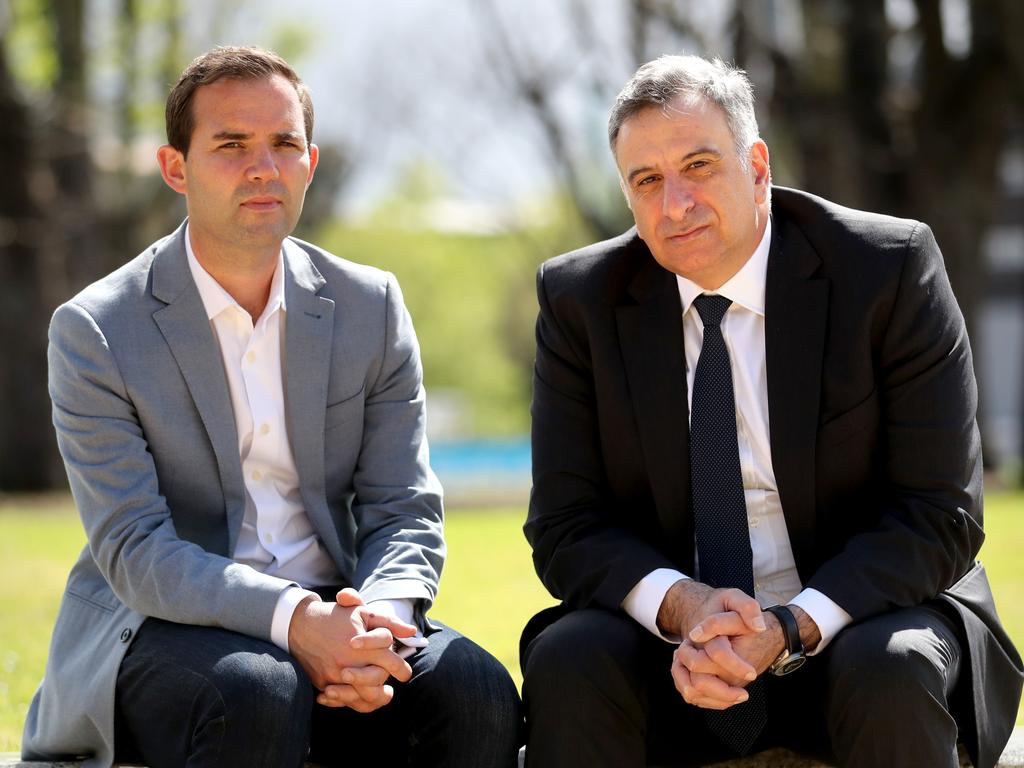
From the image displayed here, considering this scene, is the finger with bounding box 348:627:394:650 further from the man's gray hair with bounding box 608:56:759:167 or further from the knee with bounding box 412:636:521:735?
the man's gray hair with bounding box 608:56:759:167

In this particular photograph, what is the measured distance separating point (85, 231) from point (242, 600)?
14.5 m

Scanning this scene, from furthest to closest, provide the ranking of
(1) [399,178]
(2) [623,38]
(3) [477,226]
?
1. (1) [399,178]
2. (3) [477,226]
3. (2) [623,38]

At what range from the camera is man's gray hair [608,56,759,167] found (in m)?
3.26

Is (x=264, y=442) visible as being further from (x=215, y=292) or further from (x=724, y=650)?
(x=724, y=650)

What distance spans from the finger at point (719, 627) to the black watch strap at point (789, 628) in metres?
0.09

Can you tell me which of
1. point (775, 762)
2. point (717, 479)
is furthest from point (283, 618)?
point (775, 762)

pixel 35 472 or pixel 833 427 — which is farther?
pixel 35 472

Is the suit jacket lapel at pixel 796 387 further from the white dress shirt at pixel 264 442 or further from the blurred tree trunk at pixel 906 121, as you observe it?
the blurred tree trunk at pixel 906 121

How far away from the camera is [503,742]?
3.03 m

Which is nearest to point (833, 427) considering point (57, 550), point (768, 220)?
point (768, 220)

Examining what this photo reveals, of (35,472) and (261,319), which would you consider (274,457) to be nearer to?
(261,319)

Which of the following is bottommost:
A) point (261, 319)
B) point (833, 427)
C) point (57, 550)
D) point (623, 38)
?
point (57, 550)

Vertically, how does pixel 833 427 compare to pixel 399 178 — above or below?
below

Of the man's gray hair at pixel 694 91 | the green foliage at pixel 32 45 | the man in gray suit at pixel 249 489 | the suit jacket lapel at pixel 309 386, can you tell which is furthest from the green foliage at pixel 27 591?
the green foliage at pixel 32 45
